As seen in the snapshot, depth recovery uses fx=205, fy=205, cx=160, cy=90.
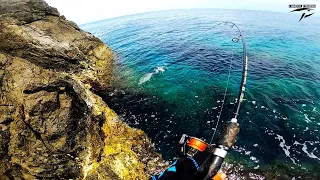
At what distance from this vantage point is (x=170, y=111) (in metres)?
14.8

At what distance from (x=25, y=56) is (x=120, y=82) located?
8.58 meters

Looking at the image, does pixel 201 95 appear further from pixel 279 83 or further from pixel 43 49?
pixel 43 49

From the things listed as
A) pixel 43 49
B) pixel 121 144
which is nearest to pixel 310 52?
pixel 121 144

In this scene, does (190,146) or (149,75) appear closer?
(190,146)

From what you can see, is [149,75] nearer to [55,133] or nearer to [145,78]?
[145,78]

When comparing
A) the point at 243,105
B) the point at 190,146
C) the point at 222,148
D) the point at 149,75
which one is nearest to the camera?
the point at 222,148

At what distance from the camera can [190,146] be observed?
605cm

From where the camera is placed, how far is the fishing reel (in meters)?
5.82

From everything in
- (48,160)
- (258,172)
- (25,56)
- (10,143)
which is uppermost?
(25,56)

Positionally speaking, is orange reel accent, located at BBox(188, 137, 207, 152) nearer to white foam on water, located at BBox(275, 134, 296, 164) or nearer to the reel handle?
the reel handle

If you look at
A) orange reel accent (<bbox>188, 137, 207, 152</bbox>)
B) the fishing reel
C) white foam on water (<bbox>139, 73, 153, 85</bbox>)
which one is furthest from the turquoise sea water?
orange reel accent (<bbox>188, 137, 207, 152</bbox>)

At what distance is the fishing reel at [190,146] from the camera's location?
582 centimetres

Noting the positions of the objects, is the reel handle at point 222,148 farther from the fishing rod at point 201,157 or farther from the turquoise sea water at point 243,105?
the turquoise sea water at point 243,105

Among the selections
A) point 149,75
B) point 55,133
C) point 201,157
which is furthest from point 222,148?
point 149,75
